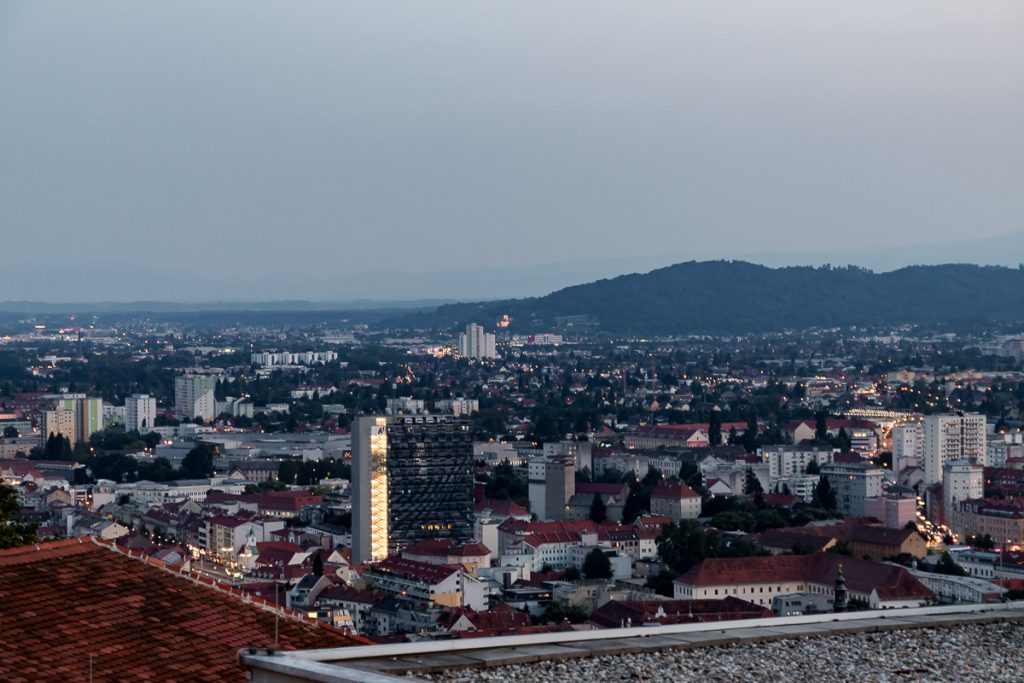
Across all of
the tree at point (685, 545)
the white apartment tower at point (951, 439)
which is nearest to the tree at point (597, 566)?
the tree at point (685, 545)

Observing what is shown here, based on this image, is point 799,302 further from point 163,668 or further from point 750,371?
point 163,668

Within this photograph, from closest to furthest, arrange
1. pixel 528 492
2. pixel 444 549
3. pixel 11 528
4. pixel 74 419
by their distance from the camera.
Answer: pixel 11 528
pixel 444 549
pixel 528 492
pixel 74 419

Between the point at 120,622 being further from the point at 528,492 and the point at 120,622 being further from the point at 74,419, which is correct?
the point at 74,419

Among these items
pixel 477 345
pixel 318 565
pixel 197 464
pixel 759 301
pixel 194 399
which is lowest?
pixel 197 464

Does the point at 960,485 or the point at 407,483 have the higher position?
the point at 407,483

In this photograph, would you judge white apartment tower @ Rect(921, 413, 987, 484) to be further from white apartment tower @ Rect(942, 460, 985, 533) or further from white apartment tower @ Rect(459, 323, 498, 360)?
white apartment tower @ Rect(459, 323, 498, 360)

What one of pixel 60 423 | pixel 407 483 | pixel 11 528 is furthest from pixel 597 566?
pixel 60 423

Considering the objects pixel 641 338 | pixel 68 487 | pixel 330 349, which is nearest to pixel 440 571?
pixel 68 487

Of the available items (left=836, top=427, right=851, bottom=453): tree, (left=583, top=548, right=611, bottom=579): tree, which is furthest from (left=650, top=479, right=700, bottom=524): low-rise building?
(left=836, top=427, right=851, bottom=453): tree

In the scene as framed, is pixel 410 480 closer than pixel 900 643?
No
